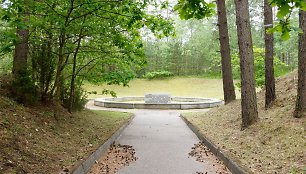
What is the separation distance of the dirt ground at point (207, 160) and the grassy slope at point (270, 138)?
31 cm

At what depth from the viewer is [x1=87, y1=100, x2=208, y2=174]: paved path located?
6.68m

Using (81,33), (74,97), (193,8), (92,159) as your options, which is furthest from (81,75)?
(193,8)

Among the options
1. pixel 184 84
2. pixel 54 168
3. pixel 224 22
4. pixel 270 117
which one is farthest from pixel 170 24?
pixel 184 84

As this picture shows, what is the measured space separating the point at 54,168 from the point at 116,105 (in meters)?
17.6

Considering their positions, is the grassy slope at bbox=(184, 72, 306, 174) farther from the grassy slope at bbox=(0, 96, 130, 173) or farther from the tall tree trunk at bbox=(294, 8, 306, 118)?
the grassy slope at bbox=(0, 96, 130, 173)

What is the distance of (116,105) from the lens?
23172 millimetres

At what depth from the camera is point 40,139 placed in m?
7.12

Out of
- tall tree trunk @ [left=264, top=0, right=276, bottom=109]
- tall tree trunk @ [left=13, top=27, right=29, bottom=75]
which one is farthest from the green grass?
tall tree trunk @ [left=13, top=27, right=29, bottom=75]

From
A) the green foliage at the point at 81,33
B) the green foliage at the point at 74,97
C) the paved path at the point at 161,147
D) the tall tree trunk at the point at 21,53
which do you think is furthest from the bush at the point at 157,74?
the tall tree trunk at the point at 21,53

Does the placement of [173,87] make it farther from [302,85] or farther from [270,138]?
[270,138]

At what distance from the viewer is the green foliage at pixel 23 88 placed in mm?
9188

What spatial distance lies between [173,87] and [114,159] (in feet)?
127

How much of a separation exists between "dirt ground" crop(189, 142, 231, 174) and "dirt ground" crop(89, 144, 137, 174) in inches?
59.1

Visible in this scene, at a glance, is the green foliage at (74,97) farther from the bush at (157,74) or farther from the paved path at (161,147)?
the bush at (157,74)
